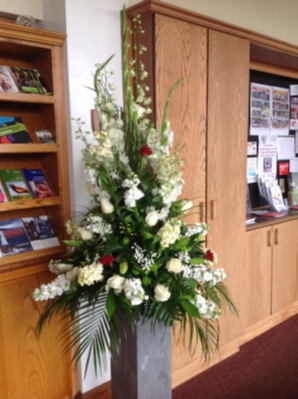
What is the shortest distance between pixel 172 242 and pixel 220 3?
1806mm

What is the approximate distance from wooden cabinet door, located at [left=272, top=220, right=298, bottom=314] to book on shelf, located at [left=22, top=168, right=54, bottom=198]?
1694 mm

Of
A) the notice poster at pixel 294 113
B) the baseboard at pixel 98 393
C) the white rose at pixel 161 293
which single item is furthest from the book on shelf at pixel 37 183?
the notice poster at pixel 294 113

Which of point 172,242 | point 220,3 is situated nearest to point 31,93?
point 172,242

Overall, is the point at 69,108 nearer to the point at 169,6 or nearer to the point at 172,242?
the point at 169,6

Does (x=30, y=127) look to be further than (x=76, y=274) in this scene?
Yes

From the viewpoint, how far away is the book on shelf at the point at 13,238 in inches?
68.3

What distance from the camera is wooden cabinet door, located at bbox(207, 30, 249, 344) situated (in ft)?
6.81

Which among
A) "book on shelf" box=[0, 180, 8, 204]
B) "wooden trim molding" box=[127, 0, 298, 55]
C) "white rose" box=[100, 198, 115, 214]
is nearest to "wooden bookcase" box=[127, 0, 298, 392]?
"wooden trim molding" box=[127, 0, 298, 55]

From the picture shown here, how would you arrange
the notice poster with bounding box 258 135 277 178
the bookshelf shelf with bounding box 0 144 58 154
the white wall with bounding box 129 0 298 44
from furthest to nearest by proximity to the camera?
1. the notice poster with bounding box 258 135 277 178
2. the white wall with bounding box 129 0 298 44
3. the bookshelf shelf with bounding box 0 144 58 154

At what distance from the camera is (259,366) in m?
2.35

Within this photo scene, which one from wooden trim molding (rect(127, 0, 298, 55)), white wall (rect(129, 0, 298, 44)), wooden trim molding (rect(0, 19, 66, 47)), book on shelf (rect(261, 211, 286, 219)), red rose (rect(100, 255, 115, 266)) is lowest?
book on shelf (rect(261, 211, 286, 219))

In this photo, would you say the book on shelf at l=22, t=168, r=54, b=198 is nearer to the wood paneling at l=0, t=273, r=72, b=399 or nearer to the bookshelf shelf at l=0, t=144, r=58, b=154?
the bookshelf shelf at l=0, t=144, r=58, b=154

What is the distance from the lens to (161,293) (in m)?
1.25

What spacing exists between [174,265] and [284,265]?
1853mm
